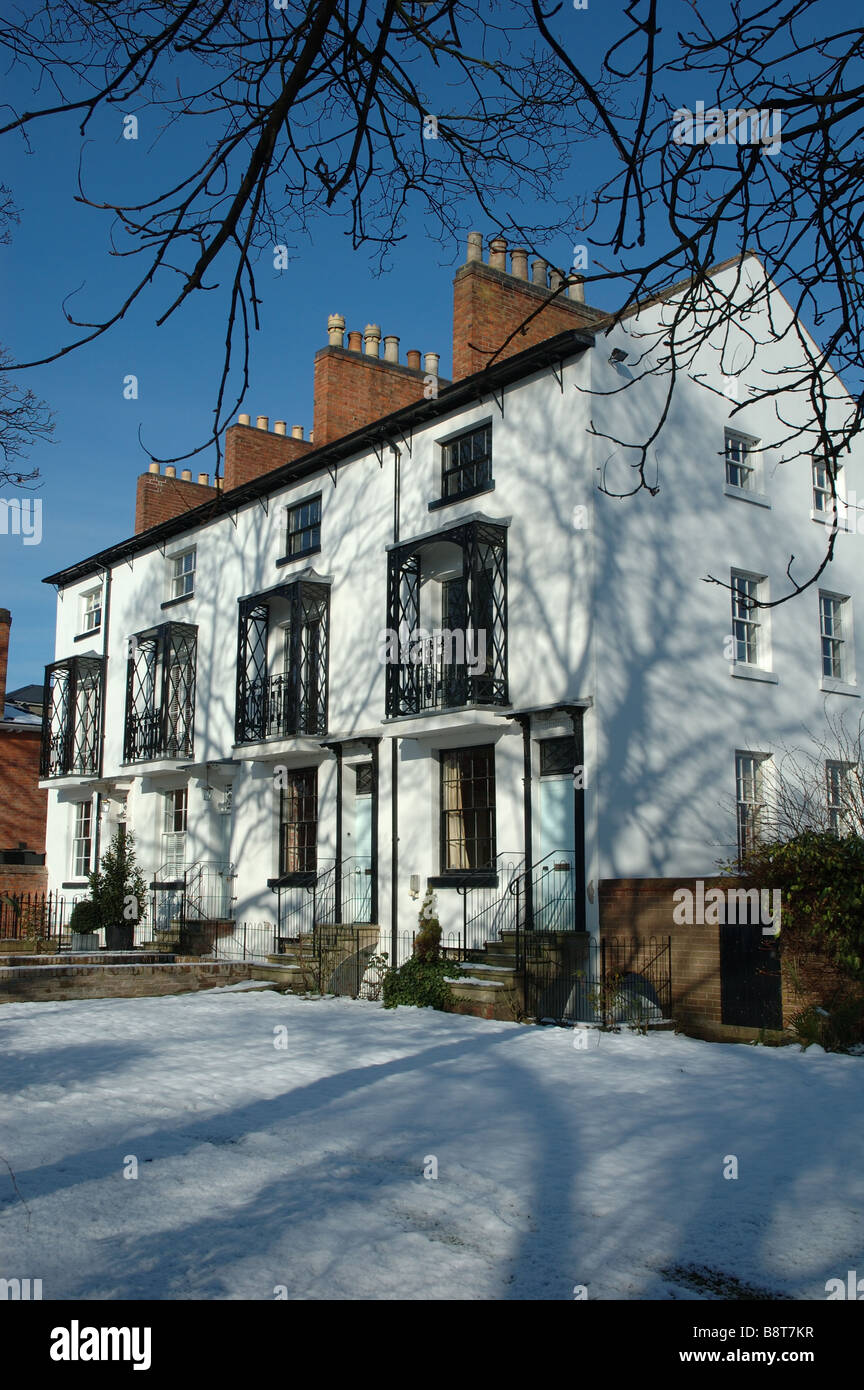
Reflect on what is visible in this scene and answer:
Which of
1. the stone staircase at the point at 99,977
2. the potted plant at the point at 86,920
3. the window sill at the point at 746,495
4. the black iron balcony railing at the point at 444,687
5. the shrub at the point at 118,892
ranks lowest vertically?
the stone staircase at the point at 99,977

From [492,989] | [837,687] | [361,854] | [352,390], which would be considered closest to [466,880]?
[492,989]

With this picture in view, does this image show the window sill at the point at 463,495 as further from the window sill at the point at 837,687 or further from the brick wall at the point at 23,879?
the brick wall at the point at 23,879

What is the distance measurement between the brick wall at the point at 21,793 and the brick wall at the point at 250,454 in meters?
11.3

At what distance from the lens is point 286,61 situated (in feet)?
16.2

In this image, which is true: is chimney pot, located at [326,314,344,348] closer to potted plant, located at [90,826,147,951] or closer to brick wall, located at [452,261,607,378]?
brick wall, located at [452,261,607,378]

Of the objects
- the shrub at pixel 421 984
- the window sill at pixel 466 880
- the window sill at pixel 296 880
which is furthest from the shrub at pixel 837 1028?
the window sill at pixel 296 880

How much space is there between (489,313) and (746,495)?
5330 millimetres

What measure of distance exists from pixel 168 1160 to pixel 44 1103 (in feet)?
7.43

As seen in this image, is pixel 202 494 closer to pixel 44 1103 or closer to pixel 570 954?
pixel 570 954

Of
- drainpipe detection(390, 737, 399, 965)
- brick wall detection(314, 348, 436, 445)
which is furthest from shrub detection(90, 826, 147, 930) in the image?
brick wall detection(314, 348, 436, 445)

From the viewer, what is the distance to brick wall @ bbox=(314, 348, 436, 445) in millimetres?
24266

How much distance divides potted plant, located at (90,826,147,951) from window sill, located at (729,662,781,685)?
44.2ft

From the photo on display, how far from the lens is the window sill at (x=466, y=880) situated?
18234 mm
